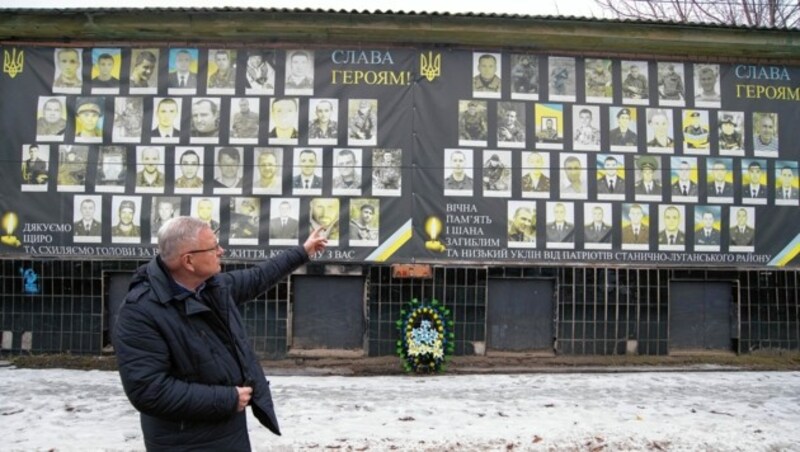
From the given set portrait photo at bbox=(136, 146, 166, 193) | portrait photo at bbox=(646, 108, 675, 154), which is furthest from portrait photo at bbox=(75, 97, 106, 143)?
portrait photo at bbox=(646, 108, 675, 154)

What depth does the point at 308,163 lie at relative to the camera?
9.59 m

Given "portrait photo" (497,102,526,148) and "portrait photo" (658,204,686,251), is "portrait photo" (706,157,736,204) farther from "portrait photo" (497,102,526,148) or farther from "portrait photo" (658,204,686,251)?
"portrait photo" (497,102,526,148)

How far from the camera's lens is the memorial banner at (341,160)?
9.50m

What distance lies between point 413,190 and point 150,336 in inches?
271

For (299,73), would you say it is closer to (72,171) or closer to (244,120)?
(244,120)

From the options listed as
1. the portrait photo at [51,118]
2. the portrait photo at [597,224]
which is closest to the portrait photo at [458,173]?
the portrait photo at [597,224]

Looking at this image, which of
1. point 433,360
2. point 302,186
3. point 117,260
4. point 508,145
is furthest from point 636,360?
point 117,260

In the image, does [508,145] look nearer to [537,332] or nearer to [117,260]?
[537,332]

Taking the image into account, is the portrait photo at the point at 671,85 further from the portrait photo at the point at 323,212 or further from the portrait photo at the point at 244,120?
the portrait photo at the point at 244,120

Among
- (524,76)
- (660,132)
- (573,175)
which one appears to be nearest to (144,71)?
(524,76)

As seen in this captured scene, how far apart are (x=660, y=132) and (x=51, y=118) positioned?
9.83 metres

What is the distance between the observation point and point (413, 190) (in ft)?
31.2

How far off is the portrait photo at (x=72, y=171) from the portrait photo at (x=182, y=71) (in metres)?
1.74

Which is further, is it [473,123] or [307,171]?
[473,123]
